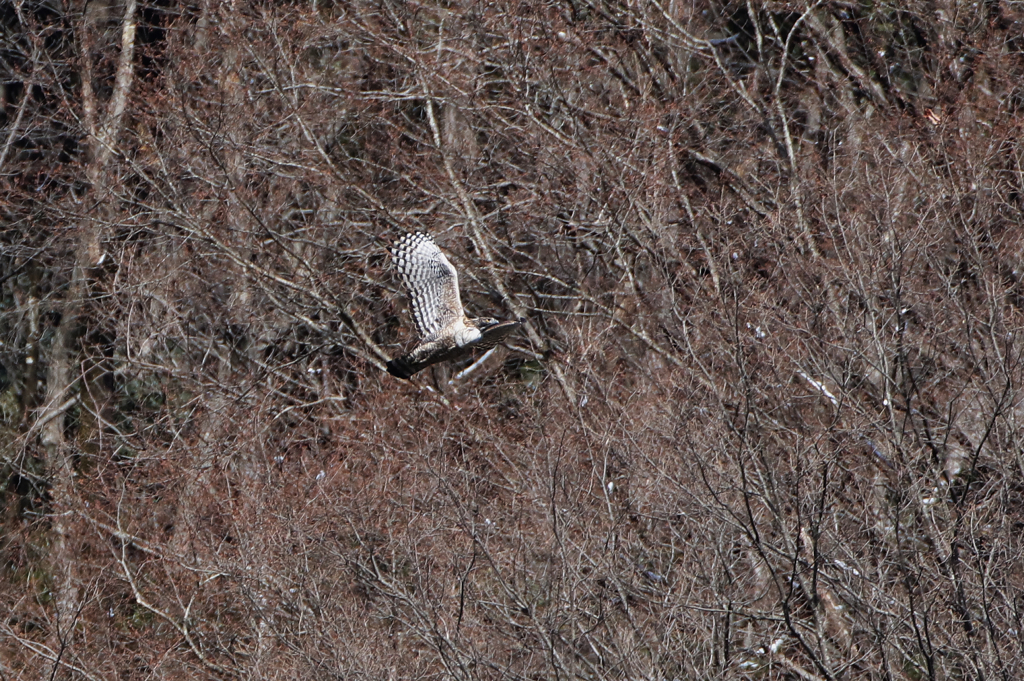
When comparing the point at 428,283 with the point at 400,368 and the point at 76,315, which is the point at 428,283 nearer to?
the point at 400,368

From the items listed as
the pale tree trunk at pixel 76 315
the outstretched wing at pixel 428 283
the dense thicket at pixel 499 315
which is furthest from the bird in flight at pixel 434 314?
the pale tree trunk at pixel 76 315

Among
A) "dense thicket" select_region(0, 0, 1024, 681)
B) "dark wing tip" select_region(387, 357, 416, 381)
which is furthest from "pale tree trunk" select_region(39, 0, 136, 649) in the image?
"dark wing tip" select_region(387, 357, 416, 381)

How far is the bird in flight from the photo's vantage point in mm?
9312

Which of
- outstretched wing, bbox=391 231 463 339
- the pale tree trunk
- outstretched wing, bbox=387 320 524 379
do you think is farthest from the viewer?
the pale tree trunk

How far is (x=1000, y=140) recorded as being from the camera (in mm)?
13820

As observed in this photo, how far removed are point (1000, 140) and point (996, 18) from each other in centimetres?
283

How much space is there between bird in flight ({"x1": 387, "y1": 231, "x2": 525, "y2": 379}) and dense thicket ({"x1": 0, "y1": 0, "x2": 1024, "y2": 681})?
34.8 inches

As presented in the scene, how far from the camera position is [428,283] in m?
9.71

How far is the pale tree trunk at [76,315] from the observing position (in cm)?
1538

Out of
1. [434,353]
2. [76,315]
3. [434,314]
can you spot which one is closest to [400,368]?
[434,353]

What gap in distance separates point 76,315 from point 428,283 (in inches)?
362

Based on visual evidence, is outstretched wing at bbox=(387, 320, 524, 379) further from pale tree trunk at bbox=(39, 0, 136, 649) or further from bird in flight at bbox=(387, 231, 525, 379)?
pale tree trunk at bbox=(39, 0, 136, 649)

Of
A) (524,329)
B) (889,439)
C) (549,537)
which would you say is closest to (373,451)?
(524,329)

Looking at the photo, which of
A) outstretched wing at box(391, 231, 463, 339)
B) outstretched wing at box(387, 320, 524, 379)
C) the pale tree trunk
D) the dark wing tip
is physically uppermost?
outstretched wing at box(391, 231, 463, 339)
